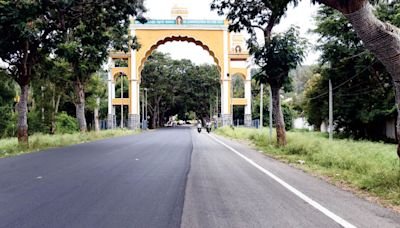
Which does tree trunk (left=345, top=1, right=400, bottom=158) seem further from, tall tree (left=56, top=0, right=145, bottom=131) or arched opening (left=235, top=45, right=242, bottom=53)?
arched opening (left=235, top=45, right=242, bottom=53)

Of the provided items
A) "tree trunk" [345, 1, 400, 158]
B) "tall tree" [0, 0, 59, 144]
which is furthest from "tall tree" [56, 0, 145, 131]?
"tree trunk" [345, 1, 400, 158]

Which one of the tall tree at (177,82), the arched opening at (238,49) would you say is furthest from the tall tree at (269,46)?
the tall tree at (177,82)

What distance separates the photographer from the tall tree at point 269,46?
71.1 ft

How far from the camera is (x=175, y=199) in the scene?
26.0 ft

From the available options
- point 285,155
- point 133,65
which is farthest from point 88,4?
point 133,65

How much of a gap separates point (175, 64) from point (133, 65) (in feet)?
62.3

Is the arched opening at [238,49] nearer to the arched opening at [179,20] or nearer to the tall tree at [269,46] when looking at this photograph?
the arched opening at [179,20]

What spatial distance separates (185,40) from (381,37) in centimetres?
4822

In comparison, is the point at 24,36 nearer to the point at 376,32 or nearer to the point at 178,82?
the point at 376,32

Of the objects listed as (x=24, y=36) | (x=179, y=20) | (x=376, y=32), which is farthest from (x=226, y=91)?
(x=376, y=32)

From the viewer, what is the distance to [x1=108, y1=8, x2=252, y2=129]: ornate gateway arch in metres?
55.0

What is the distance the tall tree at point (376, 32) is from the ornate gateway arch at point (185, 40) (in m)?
45.6

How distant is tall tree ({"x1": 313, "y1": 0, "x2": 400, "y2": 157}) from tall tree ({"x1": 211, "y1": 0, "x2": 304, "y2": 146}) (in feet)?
39.6

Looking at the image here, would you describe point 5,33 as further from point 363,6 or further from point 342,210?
point 342,210
